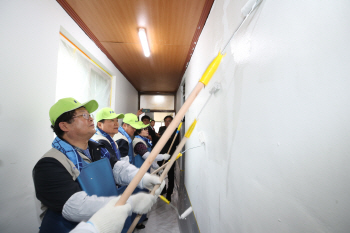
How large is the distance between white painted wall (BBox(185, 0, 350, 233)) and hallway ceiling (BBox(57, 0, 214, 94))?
40.1 inches

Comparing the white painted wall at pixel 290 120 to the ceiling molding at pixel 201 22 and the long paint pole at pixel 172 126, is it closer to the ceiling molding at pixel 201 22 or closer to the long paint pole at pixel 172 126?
the long paint pole at pixel 172 126

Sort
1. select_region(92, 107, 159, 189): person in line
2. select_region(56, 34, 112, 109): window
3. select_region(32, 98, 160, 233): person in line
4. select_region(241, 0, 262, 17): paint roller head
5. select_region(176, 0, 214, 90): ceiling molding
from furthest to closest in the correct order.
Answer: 1. select_region(56, 34, 112, 109): window
2. select_region(176, 0, 214, 90): ceiling molding
3. select_region(92, 107, 159, 189): person in line
4. select_region(32, 98, 160, 233): person in line
5. select_region(241, 0, 262, 17): paint roller head

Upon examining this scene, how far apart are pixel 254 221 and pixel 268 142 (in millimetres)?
339

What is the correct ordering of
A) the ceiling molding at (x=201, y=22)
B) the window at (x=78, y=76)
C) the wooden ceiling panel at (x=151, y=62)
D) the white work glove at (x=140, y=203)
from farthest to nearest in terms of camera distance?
1. the wooden ceiling panel at (x=151, y=62)
2. the window at (x=78, y=76)
3. the ceiling molding at (x=201, y=22)
4. the white work glove at (x=140, y=203)

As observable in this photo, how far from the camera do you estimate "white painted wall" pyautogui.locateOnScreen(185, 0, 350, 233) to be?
34 cm

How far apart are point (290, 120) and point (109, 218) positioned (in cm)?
83

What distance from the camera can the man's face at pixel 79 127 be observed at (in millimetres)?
1027

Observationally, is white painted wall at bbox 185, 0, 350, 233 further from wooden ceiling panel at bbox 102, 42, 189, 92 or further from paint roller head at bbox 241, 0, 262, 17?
wooden ceiling panel at bbox 102, 42, 189, 92

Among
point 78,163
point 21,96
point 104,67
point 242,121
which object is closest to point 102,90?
point 104,67

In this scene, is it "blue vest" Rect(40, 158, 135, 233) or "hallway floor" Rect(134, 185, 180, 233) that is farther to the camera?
"hallway floor" Rect(134, 185, 180, 233)

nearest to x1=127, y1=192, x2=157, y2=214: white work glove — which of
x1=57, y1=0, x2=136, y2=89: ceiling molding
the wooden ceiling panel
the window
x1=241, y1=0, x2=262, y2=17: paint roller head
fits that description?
x1=241, y1=0, x2=262, y2=17: paint roller head

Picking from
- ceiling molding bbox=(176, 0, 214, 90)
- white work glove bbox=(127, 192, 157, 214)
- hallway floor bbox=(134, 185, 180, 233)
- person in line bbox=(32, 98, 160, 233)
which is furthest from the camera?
hallway floor bbox=(134, 185, 180, 233)

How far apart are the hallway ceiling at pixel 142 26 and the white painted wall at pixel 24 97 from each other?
38 centimetres

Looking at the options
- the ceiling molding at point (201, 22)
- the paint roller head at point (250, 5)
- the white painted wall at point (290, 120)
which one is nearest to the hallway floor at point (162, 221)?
the white painted wall at point (290, 120)
